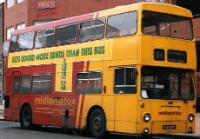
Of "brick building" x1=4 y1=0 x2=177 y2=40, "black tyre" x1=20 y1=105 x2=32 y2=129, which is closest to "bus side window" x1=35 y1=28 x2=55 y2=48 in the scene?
"black tyre" x1=20 y1=105 x2=32 y2=129

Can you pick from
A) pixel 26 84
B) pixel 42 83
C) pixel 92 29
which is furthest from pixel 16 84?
pixel 92 29

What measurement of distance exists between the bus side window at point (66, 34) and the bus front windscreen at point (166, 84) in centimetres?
408

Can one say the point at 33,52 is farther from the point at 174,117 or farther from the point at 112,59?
the point at 174,117

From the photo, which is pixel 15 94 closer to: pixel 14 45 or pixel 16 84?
pixel 16 84

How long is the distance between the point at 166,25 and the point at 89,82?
11.1 feet

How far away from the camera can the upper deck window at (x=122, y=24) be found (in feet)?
59.0

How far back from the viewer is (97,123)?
19.5 meters

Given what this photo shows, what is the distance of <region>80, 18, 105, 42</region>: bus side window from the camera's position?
19562 mm

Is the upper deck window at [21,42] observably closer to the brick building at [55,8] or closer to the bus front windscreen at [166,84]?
the bus front windscreen at [166,84]

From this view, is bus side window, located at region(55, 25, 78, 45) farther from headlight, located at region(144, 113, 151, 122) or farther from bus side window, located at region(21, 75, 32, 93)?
headlight, located at region(144, 113, 151, 122)

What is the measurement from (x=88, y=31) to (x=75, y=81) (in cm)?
184

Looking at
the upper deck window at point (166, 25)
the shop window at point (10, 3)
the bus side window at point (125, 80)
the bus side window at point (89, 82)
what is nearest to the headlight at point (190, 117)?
the bus side window at point (125, 80)

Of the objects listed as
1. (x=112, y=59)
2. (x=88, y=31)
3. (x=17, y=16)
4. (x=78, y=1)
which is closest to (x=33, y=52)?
(x=88, y=31)

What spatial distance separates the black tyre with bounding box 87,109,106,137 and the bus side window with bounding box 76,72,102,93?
73 cm
